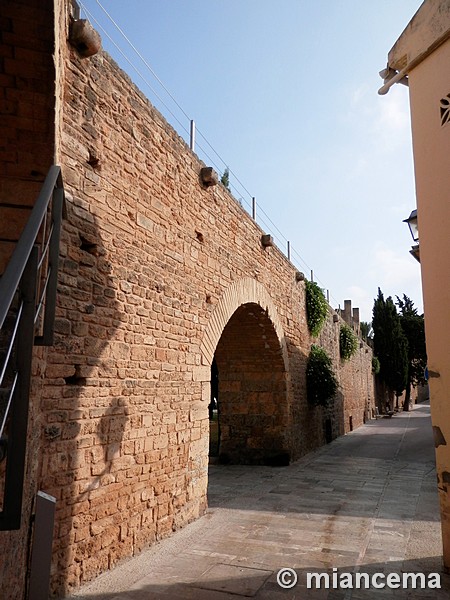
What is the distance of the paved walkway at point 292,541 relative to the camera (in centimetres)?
366

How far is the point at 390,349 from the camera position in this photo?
1222 inches

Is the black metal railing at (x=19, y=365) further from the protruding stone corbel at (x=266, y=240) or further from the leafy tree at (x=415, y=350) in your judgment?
the leafy tree at (x=415, y=350)

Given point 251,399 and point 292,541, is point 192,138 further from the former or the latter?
point 251,399

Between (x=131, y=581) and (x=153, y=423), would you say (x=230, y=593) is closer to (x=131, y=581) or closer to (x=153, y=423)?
(x=131, y=581)

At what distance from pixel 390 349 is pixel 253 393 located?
23672 mm

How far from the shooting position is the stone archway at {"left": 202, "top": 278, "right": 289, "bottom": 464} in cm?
943

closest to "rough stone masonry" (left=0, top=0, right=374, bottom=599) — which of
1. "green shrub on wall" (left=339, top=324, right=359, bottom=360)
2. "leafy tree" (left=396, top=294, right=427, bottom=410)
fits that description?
"green shrub on wall" (left=339, top=324, right=359, bottom=360)

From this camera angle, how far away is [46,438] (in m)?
3.43

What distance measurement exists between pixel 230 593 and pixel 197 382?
262 centimetres

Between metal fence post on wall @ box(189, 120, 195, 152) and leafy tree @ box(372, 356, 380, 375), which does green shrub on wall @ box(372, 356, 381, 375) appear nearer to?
leafy tree @ box(372, 356, 380, 375)

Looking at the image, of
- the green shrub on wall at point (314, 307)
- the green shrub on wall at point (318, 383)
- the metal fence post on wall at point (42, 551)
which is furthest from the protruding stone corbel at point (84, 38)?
the green shrub on wall at point (318, 383)

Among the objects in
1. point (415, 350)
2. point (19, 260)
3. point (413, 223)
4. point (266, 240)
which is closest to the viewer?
point (19, 260)

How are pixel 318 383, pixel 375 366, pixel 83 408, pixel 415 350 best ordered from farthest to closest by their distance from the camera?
pixel 415 350 < pixel 375 366 < pixel 318 383 < pixel 83 408

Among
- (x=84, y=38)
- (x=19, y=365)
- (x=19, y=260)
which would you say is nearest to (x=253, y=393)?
(x=84, y=38)
